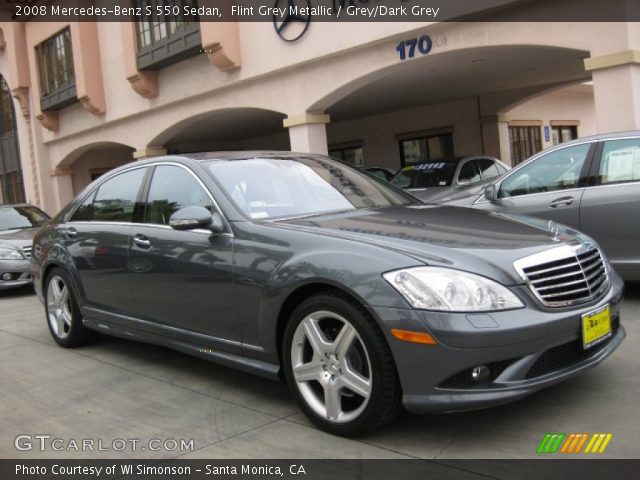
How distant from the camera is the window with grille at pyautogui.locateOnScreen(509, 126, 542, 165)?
65.4 feet

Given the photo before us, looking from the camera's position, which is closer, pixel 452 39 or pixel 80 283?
pixel 80 283

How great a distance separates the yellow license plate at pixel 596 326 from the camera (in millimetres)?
3195

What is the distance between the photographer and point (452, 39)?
406 inches

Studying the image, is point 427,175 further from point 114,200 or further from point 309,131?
point 114,200

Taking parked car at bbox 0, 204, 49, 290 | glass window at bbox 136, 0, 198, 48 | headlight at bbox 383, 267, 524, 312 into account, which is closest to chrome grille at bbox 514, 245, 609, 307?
headlight at bbox 383, 267, 524, 312

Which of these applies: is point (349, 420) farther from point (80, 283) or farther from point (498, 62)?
point (498, 62)

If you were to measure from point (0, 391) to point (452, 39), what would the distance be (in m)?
8.31

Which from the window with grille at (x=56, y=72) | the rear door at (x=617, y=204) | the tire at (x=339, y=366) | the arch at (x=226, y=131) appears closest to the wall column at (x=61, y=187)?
the window with grille at (x=56, y=72)

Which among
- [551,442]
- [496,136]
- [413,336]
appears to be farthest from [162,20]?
[551,442]

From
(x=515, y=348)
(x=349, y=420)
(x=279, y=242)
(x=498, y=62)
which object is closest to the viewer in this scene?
(x=515, y=348)

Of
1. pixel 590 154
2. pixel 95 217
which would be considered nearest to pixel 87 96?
pixel 95 217

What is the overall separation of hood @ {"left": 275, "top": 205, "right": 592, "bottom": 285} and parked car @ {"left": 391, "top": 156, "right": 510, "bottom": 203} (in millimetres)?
6875

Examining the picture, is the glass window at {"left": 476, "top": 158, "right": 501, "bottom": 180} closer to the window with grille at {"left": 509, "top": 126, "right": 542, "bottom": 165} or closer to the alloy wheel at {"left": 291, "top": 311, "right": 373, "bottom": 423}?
the window with grille at {"left": 509, "top": 126, "right": 542, "bottom": 165}

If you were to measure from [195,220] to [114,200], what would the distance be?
1.54 metres
